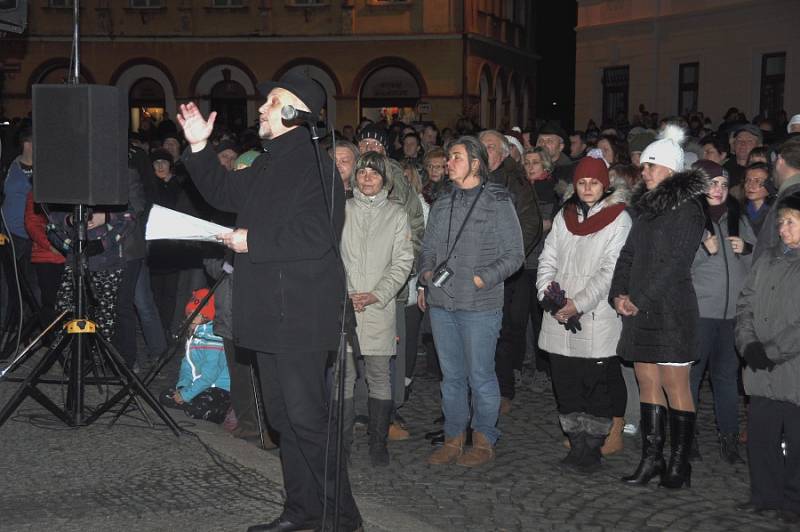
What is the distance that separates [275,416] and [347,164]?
9.26ft

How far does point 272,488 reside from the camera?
6801 mm

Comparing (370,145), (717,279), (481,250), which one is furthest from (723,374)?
(370,145)

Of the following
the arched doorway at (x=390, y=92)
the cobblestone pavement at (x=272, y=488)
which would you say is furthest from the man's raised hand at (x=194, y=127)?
Answer: the arched doorway at (x=390, y=92)

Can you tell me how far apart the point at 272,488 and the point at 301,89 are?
7.91 ft

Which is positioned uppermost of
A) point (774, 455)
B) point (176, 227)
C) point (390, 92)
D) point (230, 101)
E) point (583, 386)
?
point (390, 92)

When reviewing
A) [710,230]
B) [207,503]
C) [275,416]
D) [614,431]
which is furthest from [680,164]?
[207,503]

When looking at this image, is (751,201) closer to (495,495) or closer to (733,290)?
(733,290)

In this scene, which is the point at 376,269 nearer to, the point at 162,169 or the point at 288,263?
the point at 288,263

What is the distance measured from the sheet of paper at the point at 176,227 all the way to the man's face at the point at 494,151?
3468mm

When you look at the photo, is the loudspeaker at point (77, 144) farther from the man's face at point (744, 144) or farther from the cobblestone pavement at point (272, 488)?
the man's face at point (744, 144)

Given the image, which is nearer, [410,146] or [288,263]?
[288,263]

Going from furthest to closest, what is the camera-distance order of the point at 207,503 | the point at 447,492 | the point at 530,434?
the point at 530,434 → the point at 447,492 → the point at 207,503

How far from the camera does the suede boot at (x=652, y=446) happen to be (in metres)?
7.12

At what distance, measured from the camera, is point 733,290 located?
299 inches
